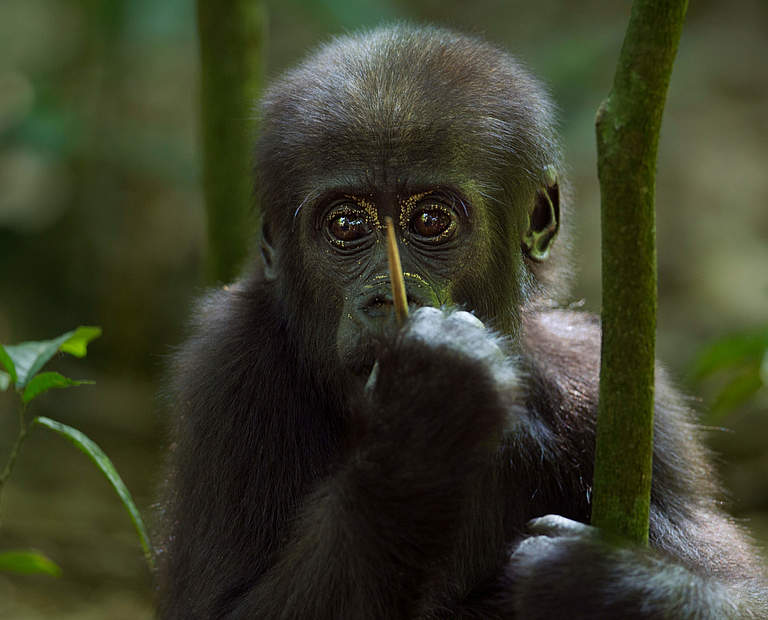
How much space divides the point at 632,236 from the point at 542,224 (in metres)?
1.85

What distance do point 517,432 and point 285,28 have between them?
37.7 feet

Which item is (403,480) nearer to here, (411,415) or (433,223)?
(411,415)

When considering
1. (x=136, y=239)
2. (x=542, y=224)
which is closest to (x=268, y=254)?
(x=542, y=224)

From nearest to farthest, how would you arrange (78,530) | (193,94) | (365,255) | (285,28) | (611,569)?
(611,569) → (365,255) → (78,530) → (193,94) → (285,28)

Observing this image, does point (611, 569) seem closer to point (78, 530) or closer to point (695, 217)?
point (78, 530)

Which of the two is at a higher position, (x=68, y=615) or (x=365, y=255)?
(x=365, y=255)

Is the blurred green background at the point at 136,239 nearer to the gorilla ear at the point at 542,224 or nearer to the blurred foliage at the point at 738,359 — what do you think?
the blurred foliage at the point at 738,359

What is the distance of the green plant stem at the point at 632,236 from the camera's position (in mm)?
2648

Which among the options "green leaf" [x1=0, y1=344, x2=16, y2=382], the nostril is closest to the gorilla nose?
the nostril

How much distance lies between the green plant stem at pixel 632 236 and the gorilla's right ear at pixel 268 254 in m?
1.93

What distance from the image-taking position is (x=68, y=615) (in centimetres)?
788

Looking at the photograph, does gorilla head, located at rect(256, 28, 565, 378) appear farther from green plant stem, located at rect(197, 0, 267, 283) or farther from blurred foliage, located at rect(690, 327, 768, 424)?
green plant stem, located at rect(197, 0, 267, 283)

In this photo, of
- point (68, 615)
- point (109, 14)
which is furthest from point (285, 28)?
point (68, 615)

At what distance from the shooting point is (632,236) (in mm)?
2699
